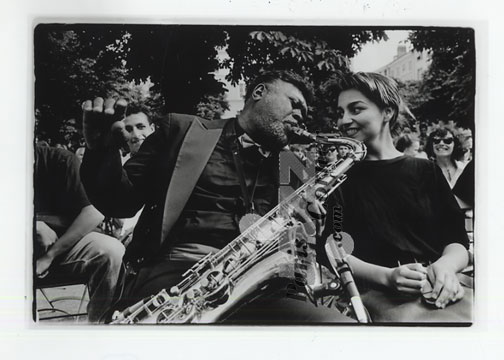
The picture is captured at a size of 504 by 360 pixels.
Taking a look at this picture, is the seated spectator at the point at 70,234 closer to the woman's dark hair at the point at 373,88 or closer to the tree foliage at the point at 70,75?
the tree foliage at the point at 70,75

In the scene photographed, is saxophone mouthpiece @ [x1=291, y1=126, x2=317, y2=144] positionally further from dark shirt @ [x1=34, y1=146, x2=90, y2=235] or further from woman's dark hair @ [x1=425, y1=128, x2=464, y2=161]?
dark shirt @ [x1=34, y1=146, x2=90, y2=235]

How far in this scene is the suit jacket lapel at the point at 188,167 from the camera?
2225 millimetres

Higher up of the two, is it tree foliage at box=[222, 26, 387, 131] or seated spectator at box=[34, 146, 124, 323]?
tree foliage at box=[222, 26, 387, 131]

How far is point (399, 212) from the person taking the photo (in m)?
2.23

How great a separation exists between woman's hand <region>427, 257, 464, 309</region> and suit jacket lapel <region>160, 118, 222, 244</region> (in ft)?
2.62

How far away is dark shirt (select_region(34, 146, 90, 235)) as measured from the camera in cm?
223

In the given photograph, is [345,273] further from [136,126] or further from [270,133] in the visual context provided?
[136,126]

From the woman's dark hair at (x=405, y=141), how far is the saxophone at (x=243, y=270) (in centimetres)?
17

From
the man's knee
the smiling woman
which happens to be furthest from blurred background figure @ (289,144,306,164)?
the man's knee

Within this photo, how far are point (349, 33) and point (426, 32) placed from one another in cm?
25

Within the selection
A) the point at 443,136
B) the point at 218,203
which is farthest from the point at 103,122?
the point at 443,136

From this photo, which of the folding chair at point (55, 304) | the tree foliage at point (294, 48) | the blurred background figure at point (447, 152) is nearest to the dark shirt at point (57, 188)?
the folding chair at point (55, 304)

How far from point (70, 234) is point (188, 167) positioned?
43 centimetres

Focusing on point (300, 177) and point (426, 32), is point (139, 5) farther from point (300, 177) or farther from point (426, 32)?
point (426, 32)
